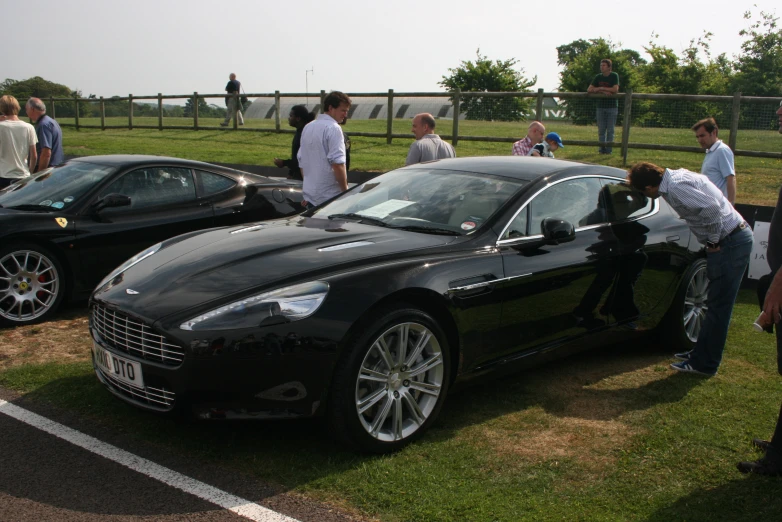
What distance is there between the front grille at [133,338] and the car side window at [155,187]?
311cm

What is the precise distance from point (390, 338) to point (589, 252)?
1795 mm

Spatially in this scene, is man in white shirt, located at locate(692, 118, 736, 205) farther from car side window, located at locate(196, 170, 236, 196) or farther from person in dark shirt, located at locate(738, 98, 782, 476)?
car side window, located at locate(196, 170, 236, 196)

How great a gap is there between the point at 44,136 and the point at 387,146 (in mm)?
11301

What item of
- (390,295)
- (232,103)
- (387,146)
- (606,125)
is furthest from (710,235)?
(232,103)

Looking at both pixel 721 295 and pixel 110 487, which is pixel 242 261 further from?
pixel 721 295

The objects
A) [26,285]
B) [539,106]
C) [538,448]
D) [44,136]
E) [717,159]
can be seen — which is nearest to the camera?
[538,448]

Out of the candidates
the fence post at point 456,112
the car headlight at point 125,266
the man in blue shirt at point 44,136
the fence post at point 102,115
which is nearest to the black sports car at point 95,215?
the man in blue shirt at point 44,136

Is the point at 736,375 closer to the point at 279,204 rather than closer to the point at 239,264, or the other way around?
the point at 239,264

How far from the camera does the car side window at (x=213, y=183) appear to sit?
25.1 feet

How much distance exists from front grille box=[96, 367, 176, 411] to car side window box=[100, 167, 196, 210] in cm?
336

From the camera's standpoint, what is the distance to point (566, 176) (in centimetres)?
534

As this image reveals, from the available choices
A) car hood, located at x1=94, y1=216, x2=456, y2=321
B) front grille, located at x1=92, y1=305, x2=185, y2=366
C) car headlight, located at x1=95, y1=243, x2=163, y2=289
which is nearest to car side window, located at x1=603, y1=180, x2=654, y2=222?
car hood, located at x1=94, y1=216, x2=456, y2=321

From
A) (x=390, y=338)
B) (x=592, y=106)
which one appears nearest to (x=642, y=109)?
(x=592, y=106)

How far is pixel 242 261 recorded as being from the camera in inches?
166
